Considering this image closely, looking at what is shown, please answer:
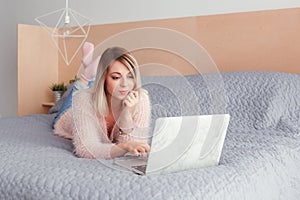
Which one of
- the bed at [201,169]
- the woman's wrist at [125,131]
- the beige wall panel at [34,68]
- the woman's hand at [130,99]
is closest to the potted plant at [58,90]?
the beige wall panel at [34,68]

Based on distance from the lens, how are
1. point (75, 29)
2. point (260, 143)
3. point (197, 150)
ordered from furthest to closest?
point (75, 29) → point (260, 143) → point (197, 150)

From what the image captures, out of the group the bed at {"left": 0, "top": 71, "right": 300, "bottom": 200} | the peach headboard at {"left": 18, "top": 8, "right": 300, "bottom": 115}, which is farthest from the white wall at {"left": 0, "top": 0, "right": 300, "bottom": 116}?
the bed at {"left": 0, "top": 71, "right": 300, "bottom": 200}

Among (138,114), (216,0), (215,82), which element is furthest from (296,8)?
(138,114)

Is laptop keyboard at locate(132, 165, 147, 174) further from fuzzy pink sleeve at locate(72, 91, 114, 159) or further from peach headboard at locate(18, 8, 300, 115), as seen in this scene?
peach headboard at locate(18, 8, 300, 115)

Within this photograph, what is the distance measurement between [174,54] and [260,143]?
18.5 inches

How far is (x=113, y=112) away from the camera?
124cm

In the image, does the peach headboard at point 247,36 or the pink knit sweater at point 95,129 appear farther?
the peach headboard at point 247,36

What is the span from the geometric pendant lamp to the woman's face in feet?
5.68

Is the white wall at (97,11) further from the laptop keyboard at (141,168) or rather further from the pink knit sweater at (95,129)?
the laptop keyboard at (141,168)

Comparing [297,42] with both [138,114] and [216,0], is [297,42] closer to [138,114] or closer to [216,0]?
[216,0]

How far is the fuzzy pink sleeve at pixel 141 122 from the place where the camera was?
121 cm

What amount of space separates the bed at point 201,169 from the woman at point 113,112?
0.05 meters

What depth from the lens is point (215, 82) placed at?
151 centimetres

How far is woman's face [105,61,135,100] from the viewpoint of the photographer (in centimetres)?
113
